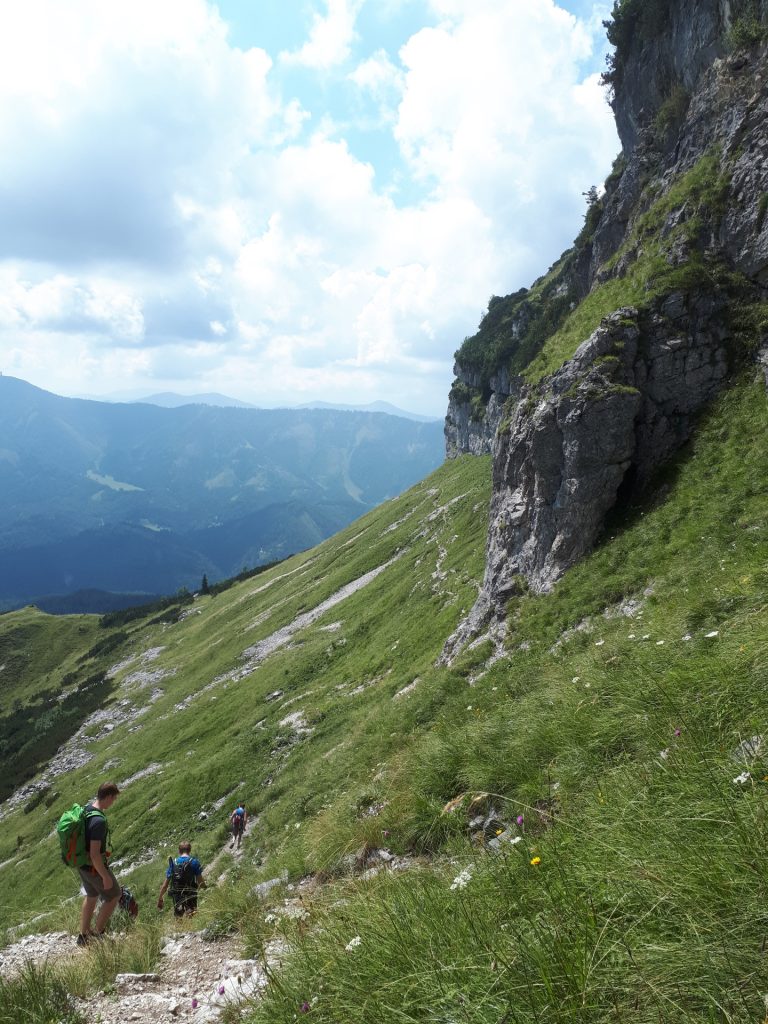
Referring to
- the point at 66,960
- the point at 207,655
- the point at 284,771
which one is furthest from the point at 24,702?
the point at 66,960

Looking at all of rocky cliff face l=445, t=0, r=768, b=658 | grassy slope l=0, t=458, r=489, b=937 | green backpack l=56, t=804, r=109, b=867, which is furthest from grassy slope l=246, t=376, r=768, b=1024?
rocky cliff face l=445, t=0, r=768, b=658

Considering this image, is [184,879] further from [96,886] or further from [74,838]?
[74,838]

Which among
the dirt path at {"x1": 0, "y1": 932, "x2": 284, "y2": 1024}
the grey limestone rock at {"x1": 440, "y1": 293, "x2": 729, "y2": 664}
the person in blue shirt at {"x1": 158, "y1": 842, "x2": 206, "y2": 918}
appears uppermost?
the grey limestone rock at {"x1": 440, "y1": 293, "x2": 729, "y2": 664}

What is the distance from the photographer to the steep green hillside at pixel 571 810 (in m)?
2.99

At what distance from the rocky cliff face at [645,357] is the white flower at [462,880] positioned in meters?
18.7

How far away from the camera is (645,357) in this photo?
23.7 metres

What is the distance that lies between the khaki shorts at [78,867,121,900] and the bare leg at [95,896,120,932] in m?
0.08

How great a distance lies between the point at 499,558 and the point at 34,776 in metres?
83.8

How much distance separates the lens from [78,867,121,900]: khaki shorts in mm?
9656

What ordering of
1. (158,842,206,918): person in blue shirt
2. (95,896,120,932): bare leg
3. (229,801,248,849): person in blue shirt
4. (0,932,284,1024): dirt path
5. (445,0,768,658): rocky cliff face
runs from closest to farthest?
(0,932,284,1024): dirt path → (95,896,120,932): bare leg → (158,842,206,918): person in blue shirt → (445,0,768,658): rocky cliff face → (229,801,248,849): person in blue shirt

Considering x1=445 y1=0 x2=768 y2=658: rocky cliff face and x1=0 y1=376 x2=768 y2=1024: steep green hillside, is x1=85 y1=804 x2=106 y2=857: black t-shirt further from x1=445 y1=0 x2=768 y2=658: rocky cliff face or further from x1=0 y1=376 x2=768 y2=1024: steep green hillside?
x1=445 y1=0 x2=768 y2=658: rocky cliff face

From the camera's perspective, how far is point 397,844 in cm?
845

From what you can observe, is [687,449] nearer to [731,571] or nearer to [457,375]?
[731,571]

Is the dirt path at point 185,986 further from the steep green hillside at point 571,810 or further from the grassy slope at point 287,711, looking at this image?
the grassy slope at point 287,711
